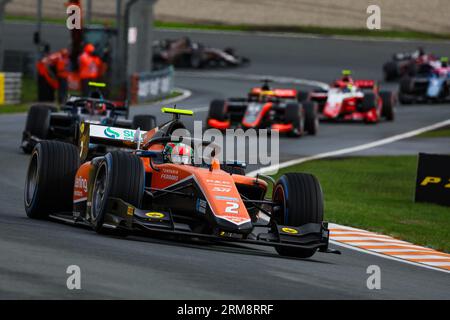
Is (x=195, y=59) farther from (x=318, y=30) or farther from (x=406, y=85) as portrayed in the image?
(x=406, y=85)

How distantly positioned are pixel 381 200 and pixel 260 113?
33.6ft

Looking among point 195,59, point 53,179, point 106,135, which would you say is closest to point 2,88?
point 195,59

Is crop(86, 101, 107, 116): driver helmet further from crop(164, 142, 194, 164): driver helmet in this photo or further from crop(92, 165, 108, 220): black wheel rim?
crop(92, 165, 108, 220): black wheel rim

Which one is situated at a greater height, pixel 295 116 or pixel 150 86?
pixel 295 116

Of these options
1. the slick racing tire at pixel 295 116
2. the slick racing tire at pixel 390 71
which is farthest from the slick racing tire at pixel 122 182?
the slick racing tire at pixel 390 71

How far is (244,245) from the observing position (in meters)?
13.3

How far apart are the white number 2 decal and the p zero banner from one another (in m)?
7.90

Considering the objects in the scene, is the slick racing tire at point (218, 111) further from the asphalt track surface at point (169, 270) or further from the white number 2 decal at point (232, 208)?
the white number 2 decal at point (232, 208)

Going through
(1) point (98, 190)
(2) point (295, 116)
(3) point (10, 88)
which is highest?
(1) point (98, 190)

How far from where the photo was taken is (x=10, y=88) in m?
37.2

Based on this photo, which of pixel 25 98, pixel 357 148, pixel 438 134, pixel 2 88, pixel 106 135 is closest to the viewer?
pixel 106 135

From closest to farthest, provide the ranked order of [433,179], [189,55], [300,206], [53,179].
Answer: [300,206], [53,179], [433,179], [189,55]

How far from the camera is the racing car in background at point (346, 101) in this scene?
35.3 meters

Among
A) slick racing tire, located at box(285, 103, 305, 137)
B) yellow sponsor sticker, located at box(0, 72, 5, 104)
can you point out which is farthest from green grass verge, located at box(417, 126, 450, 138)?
yellow sponsor sticker, located at box(0, 72, 5, 104)
